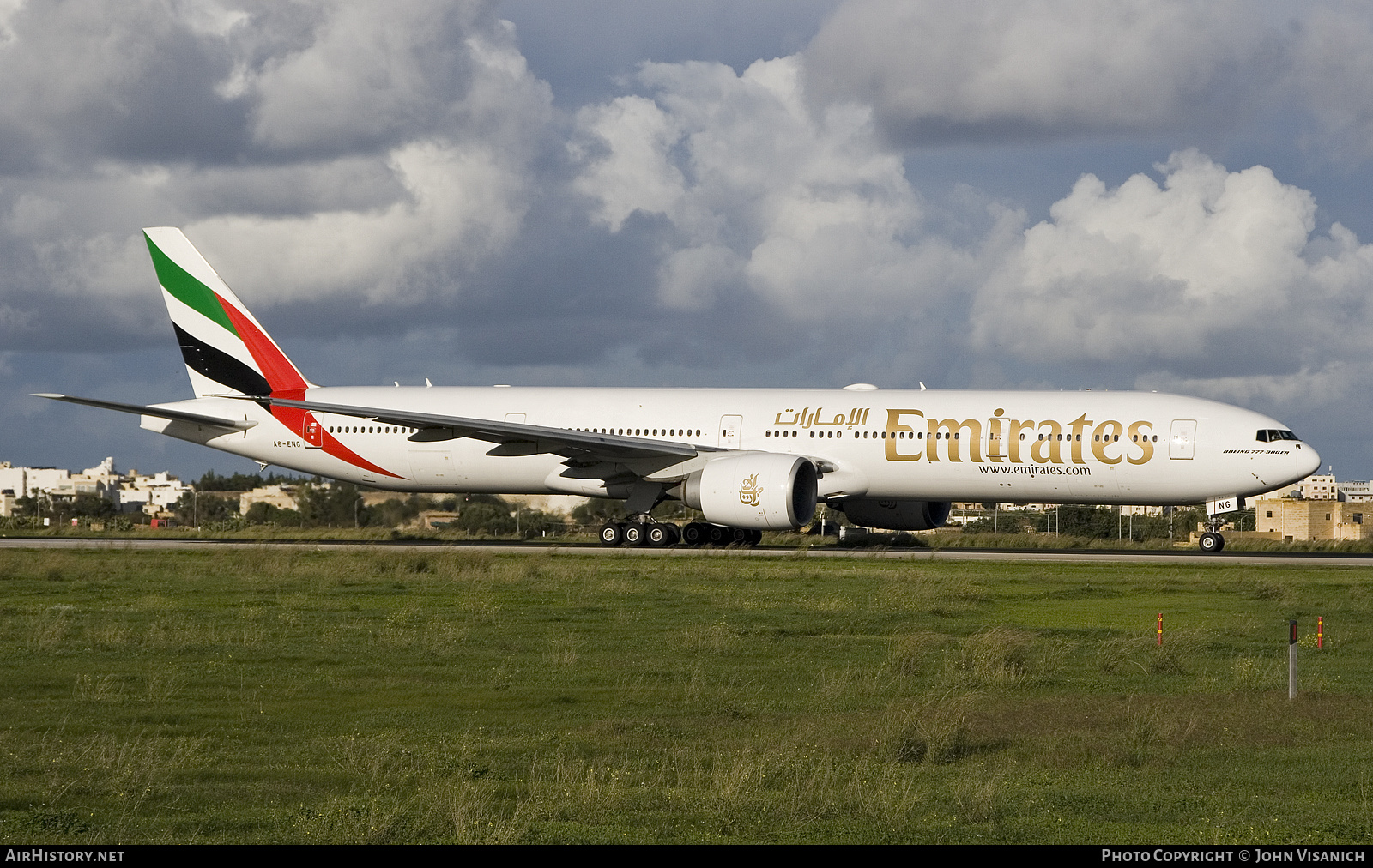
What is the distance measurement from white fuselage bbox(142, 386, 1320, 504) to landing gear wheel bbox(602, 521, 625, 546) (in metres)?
0.99

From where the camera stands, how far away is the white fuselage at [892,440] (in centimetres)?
3200

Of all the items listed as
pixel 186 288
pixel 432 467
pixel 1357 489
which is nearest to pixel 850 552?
pixel 432 467

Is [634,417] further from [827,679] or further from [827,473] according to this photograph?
[827,679]

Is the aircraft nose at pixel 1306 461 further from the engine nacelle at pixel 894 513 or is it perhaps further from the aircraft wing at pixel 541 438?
the aircraft wing at pixel 541 438

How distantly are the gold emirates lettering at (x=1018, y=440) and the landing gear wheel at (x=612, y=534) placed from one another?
21.6 feet

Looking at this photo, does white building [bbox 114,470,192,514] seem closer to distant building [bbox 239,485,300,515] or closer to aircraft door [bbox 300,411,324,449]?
distant building [bbox 239,485,300,515]

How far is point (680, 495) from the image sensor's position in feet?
113

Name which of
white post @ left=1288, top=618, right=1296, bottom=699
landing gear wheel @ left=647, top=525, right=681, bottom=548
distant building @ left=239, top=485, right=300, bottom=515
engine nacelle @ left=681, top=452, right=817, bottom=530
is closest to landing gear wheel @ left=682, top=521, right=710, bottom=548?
landing gear wheel @ left=647, top=525, right=681, bottom=548

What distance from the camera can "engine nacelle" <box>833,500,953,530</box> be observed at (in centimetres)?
3680

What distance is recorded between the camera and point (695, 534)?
35.4 meters

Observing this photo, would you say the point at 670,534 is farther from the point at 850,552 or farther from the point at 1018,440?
the point at 1018,440

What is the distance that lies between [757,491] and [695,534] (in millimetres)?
4366

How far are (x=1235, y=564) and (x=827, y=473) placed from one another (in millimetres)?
9184
